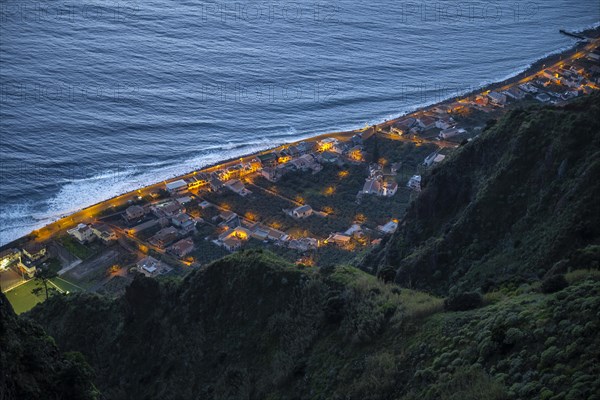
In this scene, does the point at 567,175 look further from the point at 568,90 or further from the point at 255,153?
the point at 568,90

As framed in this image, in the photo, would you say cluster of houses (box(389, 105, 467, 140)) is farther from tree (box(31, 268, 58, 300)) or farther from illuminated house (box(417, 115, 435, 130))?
tree (box(31, 268, 58, 300))

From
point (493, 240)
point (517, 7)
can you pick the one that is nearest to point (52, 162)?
point (493, 240)

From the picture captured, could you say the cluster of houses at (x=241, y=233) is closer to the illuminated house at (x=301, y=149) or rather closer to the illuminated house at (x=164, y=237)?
the illuminated house at (x=164, y=237)

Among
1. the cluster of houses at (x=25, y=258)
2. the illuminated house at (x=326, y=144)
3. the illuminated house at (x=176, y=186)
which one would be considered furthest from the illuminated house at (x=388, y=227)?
the cluster of houses at (x=25, y=258)

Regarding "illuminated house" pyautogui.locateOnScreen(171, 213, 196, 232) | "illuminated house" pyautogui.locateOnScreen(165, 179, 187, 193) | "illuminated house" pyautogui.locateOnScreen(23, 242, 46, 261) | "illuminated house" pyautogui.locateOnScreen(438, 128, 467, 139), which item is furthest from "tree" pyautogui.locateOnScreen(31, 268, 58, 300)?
"illuminated house" pyautogui.locateOnScreen(438, 128, 467, 139)

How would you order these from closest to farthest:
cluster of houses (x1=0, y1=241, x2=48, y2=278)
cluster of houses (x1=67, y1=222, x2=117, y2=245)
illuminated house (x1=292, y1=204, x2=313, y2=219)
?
cluster of houses (x1=0, y1=241, x2=48, y2=278), cluster of houses (x1=67, y1=222, x2=117, y2=245), illuminated house (x1=292, y1=204, x2=313, y2=219)
